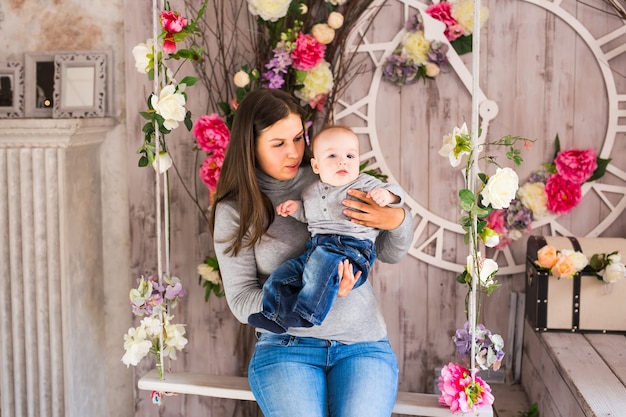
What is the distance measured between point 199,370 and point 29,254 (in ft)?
2.78

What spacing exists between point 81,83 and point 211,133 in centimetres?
65

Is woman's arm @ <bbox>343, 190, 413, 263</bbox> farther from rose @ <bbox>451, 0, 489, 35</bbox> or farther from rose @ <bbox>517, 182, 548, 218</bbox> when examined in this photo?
rose @ <bbox>451, 0, 489, 35</bbox>

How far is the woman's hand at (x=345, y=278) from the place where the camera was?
2012mm

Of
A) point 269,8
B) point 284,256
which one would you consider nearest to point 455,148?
point 284,256

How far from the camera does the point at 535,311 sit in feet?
8.43

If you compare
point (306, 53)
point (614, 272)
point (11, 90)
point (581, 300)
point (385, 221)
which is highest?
point (306, 53)

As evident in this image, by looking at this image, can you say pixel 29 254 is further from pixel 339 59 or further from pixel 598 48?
pixel 598 48

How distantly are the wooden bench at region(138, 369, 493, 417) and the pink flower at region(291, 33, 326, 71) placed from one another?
3.72 feet

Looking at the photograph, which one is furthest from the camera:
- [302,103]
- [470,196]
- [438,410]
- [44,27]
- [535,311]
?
[44,27]

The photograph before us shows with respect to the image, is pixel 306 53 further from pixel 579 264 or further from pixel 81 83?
pixel 579 264

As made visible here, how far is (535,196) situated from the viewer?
2.73 m

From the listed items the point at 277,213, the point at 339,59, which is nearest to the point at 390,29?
the point at 339,59

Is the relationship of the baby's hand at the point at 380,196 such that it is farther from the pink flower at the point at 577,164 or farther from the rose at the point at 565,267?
the pink flower at the point at 577,164

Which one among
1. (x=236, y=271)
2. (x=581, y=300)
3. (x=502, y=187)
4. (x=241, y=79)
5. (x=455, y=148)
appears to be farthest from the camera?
(x=241, y=79)
